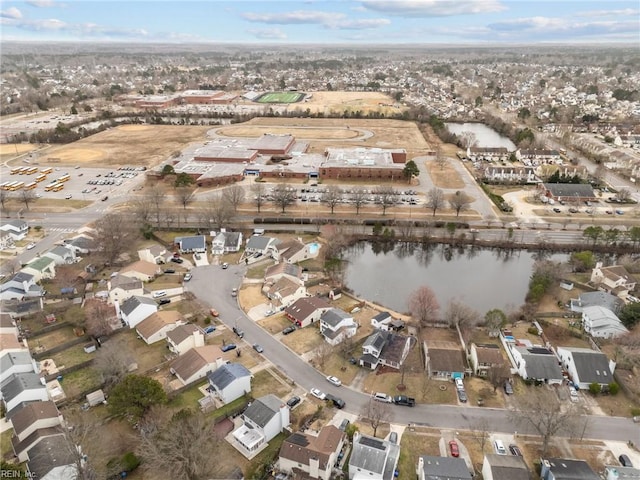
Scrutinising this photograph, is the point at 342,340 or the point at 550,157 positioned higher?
the point at 550,157

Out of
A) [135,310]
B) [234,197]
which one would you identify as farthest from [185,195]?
[135,310]

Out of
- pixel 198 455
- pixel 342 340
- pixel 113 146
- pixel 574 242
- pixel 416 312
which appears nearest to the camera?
pixel 198 455

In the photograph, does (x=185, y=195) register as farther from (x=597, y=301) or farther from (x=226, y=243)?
(x=597, y=301)

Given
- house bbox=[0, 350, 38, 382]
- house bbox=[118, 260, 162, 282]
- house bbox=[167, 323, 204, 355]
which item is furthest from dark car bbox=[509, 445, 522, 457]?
house bbox=[118, 260, 162, 282]

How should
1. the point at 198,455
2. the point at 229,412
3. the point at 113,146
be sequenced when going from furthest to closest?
the point at 113,146, the point at 229,412, the point at 198,455

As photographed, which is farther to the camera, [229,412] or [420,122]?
[420,122]

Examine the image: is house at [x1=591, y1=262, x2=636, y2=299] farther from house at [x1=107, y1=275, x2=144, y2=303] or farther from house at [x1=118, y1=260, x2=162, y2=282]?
house at [x1=118, y1=260, x2=162, y2=282]

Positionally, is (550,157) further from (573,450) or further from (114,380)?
(114,380)

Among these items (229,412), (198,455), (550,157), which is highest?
(550,157)

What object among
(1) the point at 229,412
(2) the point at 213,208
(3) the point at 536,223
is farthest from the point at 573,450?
(2) the point at 213,208
